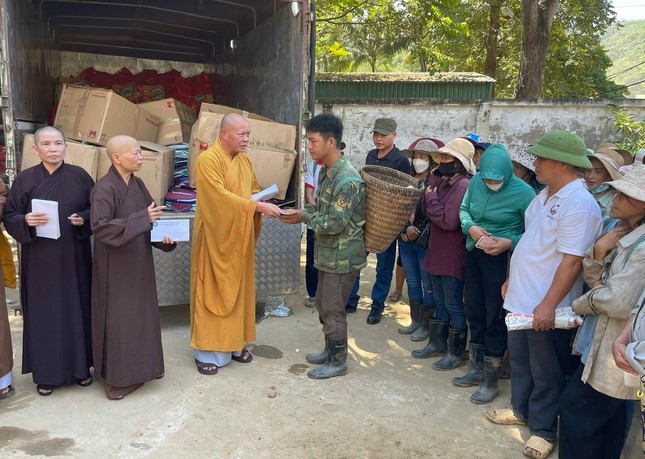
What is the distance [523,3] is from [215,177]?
8.98 m

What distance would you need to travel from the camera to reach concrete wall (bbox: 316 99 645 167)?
10.7 m

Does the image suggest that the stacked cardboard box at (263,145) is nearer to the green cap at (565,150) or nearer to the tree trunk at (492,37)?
the green cap at (565,150)

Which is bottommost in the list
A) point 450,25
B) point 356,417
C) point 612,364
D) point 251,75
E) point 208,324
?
point 356,417

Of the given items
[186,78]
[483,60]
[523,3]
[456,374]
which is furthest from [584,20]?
[456,374]

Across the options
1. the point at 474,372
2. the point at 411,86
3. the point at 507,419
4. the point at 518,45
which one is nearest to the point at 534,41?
the point at 411,86

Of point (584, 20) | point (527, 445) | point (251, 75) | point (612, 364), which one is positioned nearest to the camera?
point (612, 364)

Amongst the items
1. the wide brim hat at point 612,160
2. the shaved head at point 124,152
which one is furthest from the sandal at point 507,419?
the shaved head at point 124,152

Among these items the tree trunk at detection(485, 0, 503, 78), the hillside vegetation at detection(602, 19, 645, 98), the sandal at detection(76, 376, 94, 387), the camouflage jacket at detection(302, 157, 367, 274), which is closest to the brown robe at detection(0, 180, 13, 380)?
the sandal at detection(76, 376, 94, 387)

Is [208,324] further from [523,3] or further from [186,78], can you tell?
[523,3]

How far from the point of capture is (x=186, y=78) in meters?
7.95

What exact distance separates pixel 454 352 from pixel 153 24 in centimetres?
511

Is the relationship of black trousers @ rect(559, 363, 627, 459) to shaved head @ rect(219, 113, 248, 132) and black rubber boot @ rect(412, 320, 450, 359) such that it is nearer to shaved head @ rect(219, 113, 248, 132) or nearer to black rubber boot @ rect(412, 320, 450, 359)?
black rubber boot @ rect(412, 320, 450, 359)

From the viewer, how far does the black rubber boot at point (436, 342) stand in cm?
441

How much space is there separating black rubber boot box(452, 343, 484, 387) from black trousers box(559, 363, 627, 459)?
110cm
